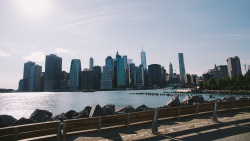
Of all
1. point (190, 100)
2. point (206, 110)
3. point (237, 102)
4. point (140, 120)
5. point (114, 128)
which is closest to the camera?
point (114, 128)

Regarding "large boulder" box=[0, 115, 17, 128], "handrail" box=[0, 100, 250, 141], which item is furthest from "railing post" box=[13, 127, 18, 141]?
"large boulder" box=[0, 115, 17, 128]

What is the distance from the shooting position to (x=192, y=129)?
398 inches

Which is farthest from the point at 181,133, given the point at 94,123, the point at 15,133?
the point at 15,133

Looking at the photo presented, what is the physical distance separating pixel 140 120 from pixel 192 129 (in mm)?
3345

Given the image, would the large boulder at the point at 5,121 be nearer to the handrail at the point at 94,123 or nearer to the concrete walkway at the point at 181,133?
the handrail at the point at 94,123

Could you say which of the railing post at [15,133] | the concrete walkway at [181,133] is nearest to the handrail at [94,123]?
the railing post at [15,133]

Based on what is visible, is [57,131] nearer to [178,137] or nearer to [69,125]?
[69,125]

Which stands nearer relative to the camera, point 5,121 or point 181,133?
point 181,133

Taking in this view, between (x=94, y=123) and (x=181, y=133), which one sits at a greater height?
(x=94, y=123)

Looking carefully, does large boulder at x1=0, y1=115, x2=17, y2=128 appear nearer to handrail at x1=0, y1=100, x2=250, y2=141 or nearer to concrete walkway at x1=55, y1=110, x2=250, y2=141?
handrail at x1=0, y1=100, x2=250, y2=141

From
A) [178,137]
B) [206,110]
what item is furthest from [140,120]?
[206,110]

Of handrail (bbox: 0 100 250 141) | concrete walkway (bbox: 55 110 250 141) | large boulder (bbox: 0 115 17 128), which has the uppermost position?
handrail (bbox: 0 100 250 141)

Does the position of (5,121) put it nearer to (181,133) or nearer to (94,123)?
(94,123)

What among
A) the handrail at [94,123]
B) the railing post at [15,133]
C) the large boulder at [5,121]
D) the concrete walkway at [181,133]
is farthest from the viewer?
the large boulder at [5,121]
